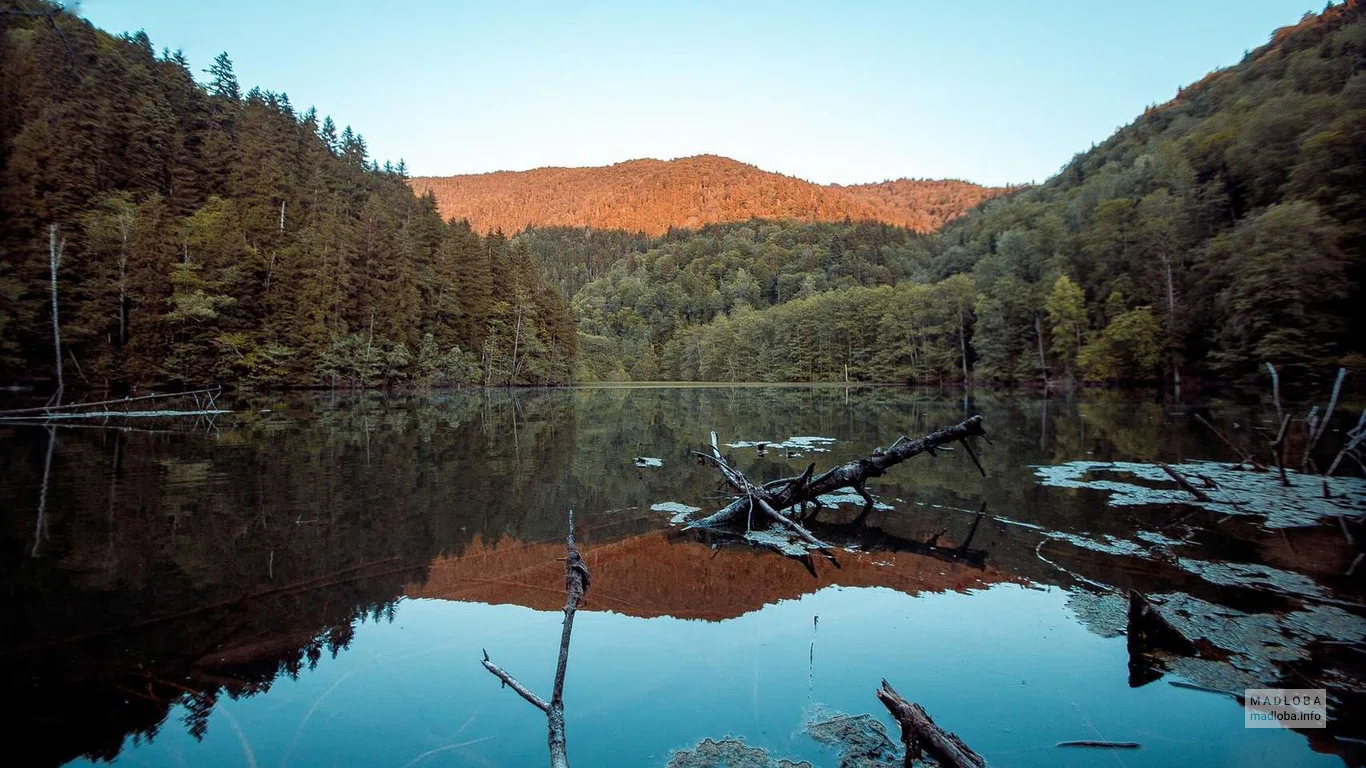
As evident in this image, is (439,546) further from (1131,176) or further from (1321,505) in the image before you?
→ (1131,176)

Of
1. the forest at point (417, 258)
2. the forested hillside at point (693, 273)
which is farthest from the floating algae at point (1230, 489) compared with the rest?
the forested hillside at point (693, 273)

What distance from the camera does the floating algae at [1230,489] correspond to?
27.9 ft

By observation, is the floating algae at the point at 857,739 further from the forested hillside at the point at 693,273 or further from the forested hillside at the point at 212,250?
the forested hillside at the point at 693,273

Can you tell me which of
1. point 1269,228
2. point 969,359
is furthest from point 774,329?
point 1269,228

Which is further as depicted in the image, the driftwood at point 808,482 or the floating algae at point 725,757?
the driftwood at point 808,482

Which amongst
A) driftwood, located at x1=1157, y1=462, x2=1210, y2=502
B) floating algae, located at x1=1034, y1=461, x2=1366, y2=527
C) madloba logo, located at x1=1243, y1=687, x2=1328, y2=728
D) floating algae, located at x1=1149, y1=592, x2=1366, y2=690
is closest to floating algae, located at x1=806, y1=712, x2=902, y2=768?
madloba logo, located at x1=1243, y1=687, x2=1328, y2=728

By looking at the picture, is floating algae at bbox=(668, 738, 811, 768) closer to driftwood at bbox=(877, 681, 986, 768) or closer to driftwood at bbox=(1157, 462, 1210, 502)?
driftwood at bbox=(877, 681, 986, 768)

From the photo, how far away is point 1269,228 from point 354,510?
40535 millimetres

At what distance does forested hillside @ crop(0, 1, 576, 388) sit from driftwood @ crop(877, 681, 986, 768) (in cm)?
3150

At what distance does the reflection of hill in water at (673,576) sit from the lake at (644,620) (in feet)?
0.13

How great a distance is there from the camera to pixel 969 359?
75.1 meters

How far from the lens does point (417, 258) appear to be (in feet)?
183

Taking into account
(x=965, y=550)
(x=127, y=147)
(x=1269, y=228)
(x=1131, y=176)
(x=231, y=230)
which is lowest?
(x=965, y=550)

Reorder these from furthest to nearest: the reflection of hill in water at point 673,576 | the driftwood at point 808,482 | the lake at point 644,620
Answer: the driftwood at point 808,482 → the reflection of hill in water at point 673,576 → the lake at point 644,620
